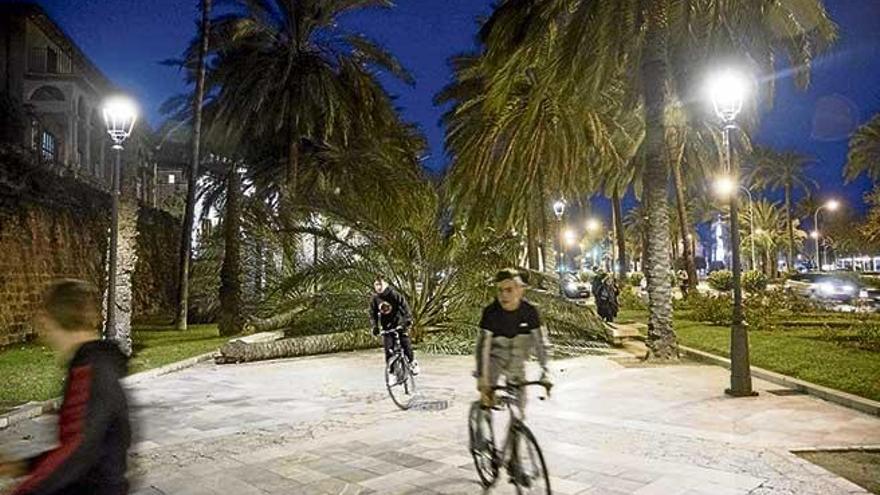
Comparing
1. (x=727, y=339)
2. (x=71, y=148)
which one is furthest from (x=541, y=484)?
(x=71, y=148)

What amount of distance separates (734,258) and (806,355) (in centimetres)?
481

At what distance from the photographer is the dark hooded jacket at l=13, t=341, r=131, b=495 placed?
116 inches

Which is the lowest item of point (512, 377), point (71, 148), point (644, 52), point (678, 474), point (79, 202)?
point (678, 474)

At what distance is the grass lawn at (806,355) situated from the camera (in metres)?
11.1

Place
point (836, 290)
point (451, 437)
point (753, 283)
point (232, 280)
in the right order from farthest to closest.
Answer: point (836, 290) < point (753, 283) < point (232, 280) < point (451, 437)

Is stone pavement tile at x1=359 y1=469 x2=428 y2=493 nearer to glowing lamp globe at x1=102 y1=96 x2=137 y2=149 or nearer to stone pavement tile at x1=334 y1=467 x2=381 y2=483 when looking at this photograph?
stone pavement tile at x1=334 y1=467 x2=381 y2=483

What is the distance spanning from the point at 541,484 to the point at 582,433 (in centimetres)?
313

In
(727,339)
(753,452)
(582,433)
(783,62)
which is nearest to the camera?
(753,452)

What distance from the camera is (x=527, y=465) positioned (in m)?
5.44

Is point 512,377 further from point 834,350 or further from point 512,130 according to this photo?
point 512,130

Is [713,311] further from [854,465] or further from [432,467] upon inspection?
[432,467]

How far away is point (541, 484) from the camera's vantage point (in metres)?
5.36

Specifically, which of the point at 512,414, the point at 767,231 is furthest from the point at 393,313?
the point at 767,231

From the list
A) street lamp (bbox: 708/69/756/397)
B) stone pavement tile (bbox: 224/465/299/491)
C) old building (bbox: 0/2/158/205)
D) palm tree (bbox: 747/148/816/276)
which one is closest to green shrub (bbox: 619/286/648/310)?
street lamp (bbox: 708/69/756/397)
